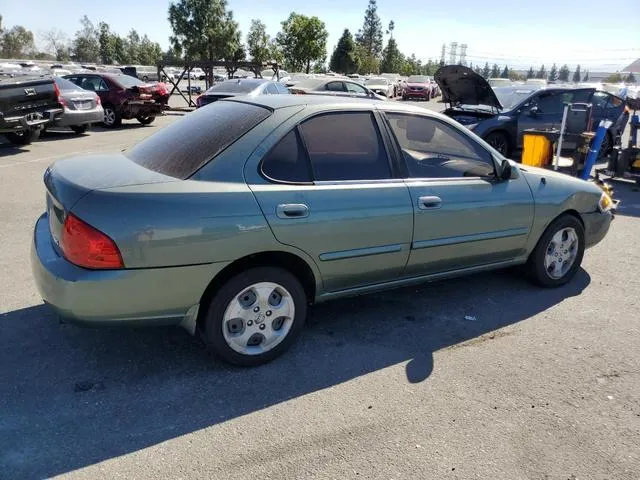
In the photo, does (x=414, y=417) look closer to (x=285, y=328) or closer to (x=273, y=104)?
(x=285, y=328)

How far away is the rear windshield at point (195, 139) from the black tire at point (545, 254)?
8.85 ft

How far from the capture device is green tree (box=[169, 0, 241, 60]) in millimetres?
44344

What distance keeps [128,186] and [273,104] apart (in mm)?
1145

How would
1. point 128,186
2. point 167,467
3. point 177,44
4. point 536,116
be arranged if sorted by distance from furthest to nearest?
point 177,44
point 536,116
point 128,186
point 167,467

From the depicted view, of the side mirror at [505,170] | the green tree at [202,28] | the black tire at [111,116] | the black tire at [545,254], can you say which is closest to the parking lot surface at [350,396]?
the black tire at [545,254]

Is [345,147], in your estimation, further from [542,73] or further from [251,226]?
[542,73]

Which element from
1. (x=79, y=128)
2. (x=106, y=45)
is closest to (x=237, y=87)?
(x=79, y=128)

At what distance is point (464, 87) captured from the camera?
10445mm

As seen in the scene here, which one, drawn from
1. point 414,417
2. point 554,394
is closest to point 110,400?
point 414,417

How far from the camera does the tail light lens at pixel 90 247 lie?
2.69m

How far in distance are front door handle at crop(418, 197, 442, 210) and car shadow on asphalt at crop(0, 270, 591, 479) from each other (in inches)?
36.3

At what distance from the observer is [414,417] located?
2.90 metres

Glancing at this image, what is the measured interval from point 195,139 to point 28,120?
8.53m

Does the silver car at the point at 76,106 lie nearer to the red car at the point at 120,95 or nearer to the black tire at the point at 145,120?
the red car at the point at 120,95
